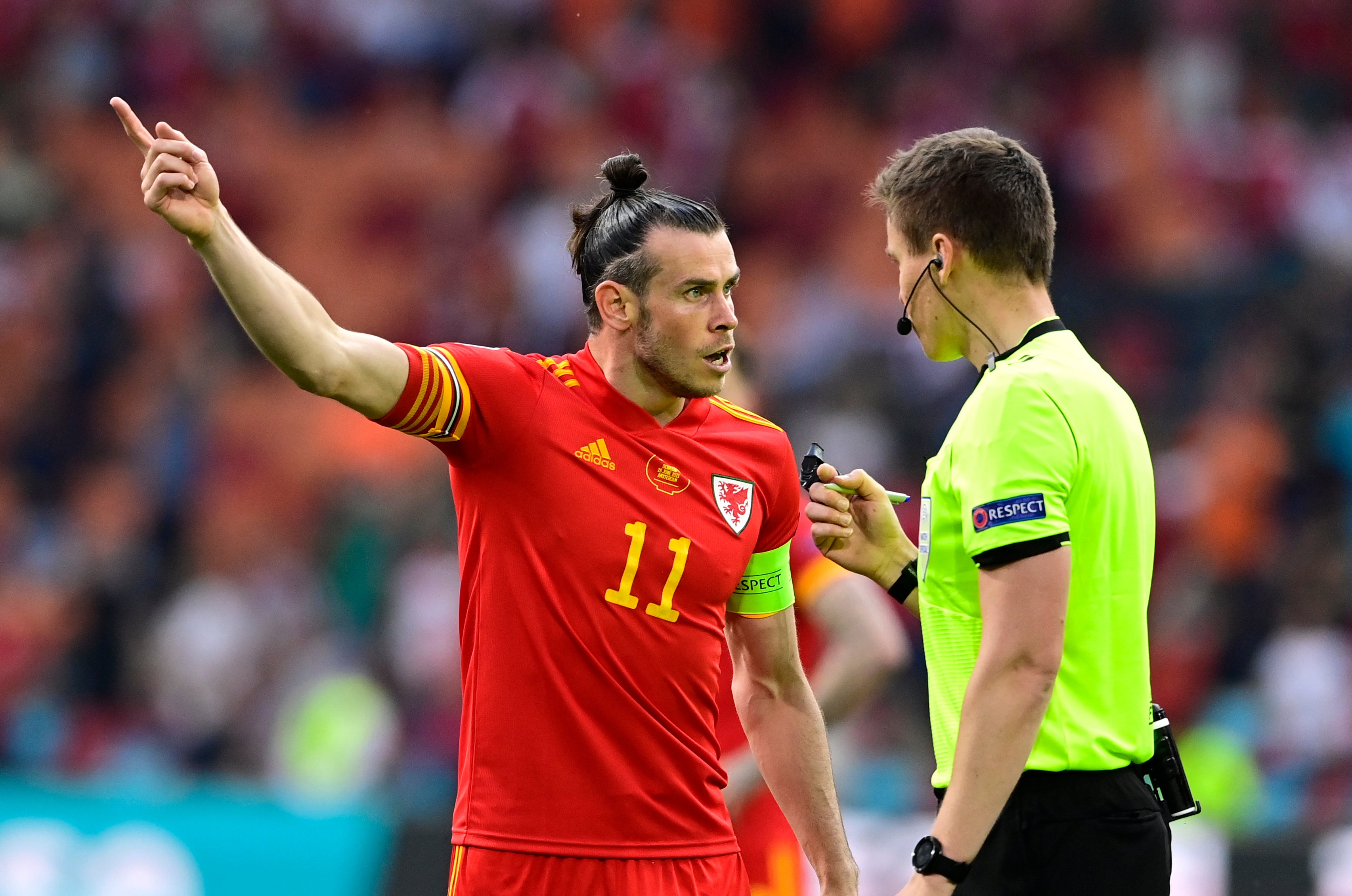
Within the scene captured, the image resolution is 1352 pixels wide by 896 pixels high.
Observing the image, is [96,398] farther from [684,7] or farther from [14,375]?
[684,7]

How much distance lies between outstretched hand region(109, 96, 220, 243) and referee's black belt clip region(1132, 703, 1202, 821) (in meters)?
2.12

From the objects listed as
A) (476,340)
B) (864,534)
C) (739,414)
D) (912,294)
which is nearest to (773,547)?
(864,534)

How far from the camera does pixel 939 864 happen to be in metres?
3.34

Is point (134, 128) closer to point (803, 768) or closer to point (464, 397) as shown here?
point (464, 397)

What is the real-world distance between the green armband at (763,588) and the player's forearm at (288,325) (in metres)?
1.11

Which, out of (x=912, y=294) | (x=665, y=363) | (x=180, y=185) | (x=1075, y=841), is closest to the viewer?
(x=180, y=185)

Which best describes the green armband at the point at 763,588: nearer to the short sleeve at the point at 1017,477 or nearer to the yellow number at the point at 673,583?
the yellow number at the point at 673,583

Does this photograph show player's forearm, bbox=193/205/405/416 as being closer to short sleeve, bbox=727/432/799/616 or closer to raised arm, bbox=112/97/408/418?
raised arm, bbox=112/97/408/418

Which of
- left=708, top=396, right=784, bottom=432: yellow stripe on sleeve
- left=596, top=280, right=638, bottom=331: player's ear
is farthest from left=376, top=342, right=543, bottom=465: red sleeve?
A: left=708, top=396, right=784, bottom=432: yellow stripe on sleeve

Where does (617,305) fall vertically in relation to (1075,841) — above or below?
above

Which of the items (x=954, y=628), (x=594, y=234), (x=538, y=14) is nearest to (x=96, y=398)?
(x=538, y=14)

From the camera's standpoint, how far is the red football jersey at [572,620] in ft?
12.2

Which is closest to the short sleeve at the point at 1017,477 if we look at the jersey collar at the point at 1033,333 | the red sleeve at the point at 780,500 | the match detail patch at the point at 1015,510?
the match detail patch at the point at 1015,510

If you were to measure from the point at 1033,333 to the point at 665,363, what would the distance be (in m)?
0.85
